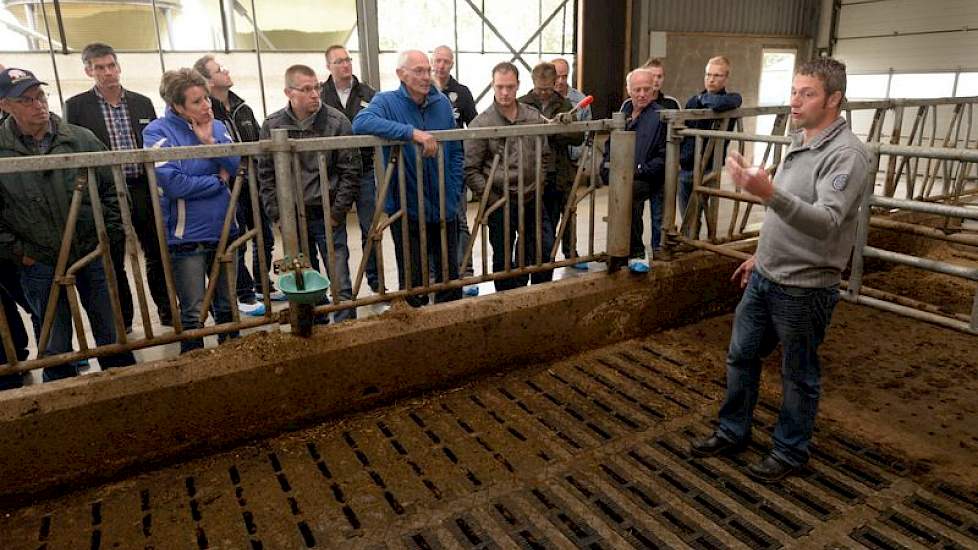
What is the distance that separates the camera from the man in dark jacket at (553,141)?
17.4 ft

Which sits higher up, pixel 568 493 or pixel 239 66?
pixel 239 66

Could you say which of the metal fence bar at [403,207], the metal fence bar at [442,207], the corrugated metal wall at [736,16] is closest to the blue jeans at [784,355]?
the metal fence bar at [442,207]

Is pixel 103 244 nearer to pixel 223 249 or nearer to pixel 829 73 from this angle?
pixel 223 249

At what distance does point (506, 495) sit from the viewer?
3164mm

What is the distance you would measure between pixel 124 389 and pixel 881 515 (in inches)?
145

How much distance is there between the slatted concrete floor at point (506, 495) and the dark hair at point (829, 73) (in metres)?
1.86

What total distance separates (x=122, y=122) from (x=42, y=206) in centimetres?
169

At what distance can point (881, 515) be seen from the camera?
2.98 metres

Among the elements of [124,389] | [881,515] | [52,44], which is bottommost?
[881,515]

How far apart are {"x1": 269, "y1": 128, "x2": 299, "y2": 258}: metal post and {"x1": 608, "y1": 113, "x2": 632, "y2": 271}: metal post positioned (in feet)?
7.25

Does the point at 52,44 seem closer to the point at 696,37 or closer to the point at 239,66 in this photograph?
the point at 239,66

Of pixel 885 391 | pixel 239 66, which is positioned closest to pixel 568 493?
pixel 885 391

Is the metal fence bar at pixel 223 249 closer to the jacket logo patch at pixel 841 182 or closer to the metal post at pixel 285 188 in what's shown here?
the metal post at pixel 285 188

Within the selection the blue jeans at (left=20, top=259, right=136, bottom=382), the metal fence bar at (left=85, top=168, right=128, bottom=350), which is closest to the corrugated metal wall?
the blue jeans at (left=20, top=259, right=136, bottom=382)
